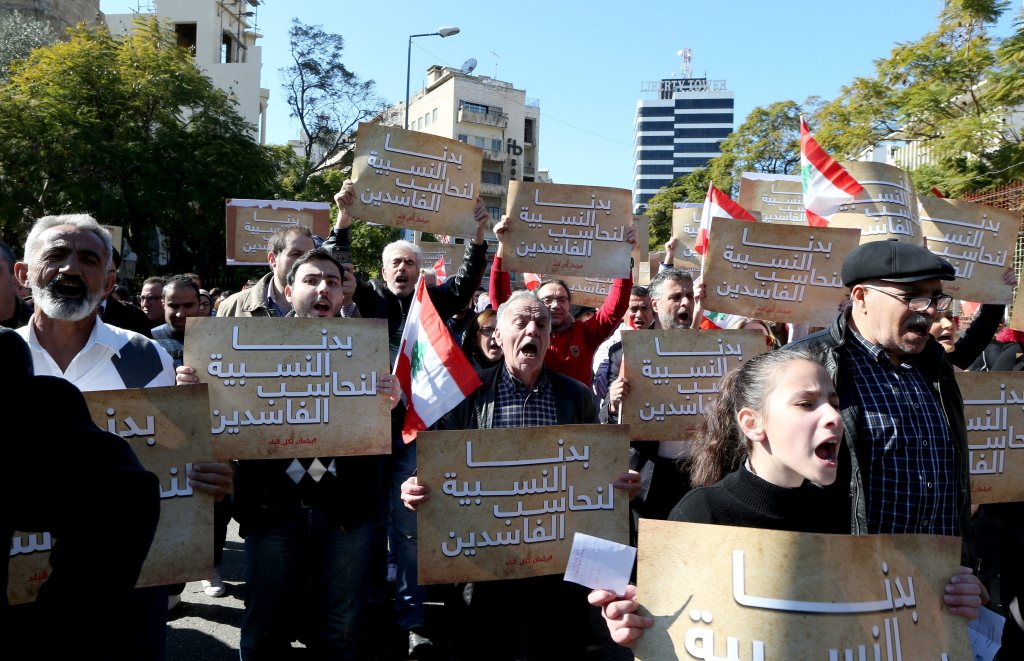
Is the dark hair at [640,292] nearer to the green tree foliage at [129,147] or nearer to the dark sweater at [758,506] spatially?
the dark sweater at [758,506]

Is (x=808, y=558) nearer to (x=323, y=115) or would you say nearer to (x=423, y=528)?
(x=423, y=528)

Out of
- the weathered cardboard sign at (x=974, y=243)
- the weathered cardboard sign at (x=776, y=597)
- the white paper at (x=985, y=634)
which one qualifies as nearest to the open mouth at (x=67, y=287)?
the weathered cardboard sign at (x=776, y=597)

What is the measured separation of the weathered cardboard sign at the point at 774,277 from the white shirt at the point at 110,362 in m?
2.93

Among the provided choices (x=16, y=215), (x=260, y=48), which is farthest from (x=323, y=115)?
(x=16, y=215)

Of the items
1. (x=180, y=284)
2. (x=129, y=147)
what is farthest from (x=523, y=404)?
(x=129, y=147)

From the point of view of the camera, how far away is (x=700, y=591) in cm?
197

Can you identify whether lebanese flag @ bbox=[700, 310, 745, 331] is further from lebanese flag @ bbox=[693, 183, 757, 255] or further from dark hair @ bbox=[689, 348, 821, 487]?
dark hair @ bbox=[689, 348, 821, 487]

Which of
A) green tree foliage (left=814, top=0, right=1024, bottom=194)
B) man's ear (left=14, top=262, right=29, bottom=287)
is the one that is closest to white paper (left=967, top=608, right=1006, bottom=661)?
man's ear (left=14, top=262, right=29, bottom=287)

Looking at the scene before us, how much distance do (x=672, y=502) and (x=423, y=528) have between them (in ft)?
5.29

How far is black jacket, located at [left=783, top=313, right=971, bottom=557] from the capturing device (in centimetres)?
267

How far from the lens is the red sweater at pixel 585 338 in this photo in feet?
17.0

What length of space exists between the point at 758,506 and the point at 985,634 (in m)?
0.72

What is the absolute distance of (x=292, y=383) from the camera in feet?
10.6

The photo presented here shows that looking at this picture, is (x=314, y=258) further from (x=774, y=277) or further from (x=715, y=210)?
(x=715, y=210)
